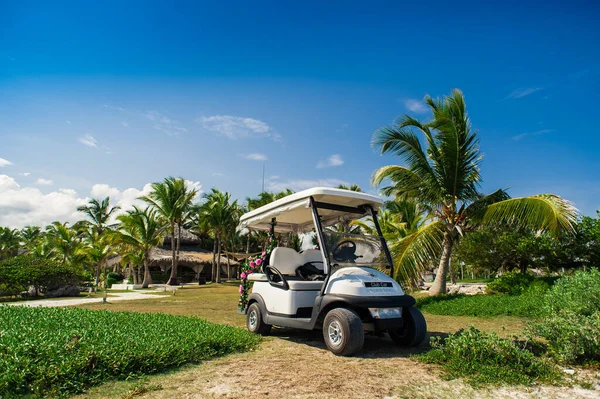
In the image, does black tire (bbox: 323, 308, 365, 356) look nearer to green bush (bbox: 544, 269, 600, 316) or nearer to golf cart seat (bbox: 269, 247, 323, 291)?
golf cart seat (bbox: 269, 247, 323, 291)

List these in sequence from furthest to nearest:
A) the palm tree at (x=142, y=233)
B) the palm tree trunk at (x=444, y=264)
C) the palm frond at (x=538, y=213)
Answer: the palm tree at (x=142, y=233)
the palm tree trunk at (x=444, y=264)
the palm frond at (x=538, y=213)

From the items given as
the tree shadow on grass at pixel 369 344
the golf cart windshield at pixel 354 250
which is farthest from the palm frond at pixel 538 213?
the golf cart windshield at pixel 354 250

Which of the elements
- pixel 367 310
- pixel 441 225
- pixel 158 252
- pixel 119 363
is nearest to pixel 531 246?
pixel 441 225

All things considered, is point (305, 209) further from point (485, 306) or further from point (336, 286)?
point (485, 306)

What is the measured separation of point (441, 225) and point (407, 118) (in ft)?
12.6

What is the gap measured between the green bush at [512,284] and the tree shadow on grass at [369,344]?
6780mm

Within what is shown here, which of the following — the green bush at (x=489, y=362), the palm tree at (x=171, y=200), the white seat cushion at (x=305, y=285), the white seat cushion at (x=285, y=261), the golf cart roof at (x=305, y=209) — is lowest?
the green bush at (x=489, y=362)

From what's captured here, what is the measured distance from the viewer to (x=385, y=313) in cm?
550

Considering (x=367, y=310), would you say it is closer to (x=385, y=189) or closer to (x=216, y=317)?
(x=216, y=317)

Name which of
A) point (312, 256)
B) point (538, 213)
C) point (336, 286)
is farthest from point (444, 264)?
point (336, 286)

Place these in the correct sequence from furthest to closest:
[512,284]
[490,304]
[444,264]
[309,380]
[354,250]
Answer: [444,264]
[512,284]
[490,304]
[354,250]
[309,380]

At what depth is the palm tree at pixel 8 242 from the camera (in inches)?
2099

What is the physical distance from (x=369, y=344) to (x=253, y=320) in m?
2.17

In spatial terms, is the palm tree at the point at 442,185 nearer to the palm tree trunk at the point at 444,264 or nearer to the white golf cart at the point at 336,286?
the palm tree trunk at the point at 444,264
